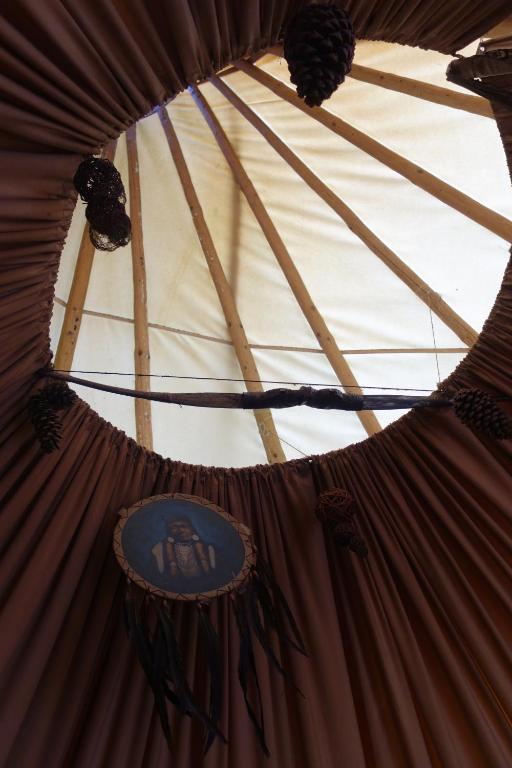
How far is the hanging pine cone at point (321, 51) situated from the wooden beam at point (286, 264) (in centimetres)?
174

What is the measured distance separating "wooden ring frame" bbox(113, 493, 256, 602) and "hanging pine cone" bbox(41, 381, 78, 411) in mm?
470

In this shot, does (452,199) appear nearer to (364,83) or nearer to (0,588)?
(364,83)

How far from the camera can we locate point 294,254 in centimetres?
353

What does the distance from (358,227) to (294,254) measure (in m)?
0.43

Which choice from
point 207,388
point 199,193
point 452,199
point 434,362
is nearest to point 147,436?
point 207,388

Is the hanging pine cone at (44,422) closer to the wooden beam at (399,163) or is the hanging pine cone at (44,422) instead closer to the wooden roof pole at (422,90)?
the wooden roof pole at (422,90)

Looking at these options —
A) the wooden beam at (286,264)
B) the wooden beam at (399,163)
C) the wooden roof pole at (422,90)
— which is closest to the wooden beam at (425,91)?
the wooden roof pole at (422,90)


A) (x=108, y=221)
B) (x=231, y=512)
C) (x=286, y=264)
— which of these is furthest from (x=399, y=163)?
(x=231, y=512)

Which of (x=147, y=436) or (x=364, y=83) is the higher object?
(x=364, y=83)

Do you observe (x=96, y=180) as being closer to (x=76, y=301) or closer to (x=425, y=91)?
(x=76, y=301)

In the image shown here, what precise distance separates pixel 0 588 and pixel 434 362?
2.40 m

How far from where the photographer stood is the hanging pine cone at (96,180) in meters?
2.01

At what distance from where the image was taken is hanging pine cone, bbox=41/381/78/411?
2316 mm

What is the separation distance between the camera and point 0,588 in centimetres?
209
